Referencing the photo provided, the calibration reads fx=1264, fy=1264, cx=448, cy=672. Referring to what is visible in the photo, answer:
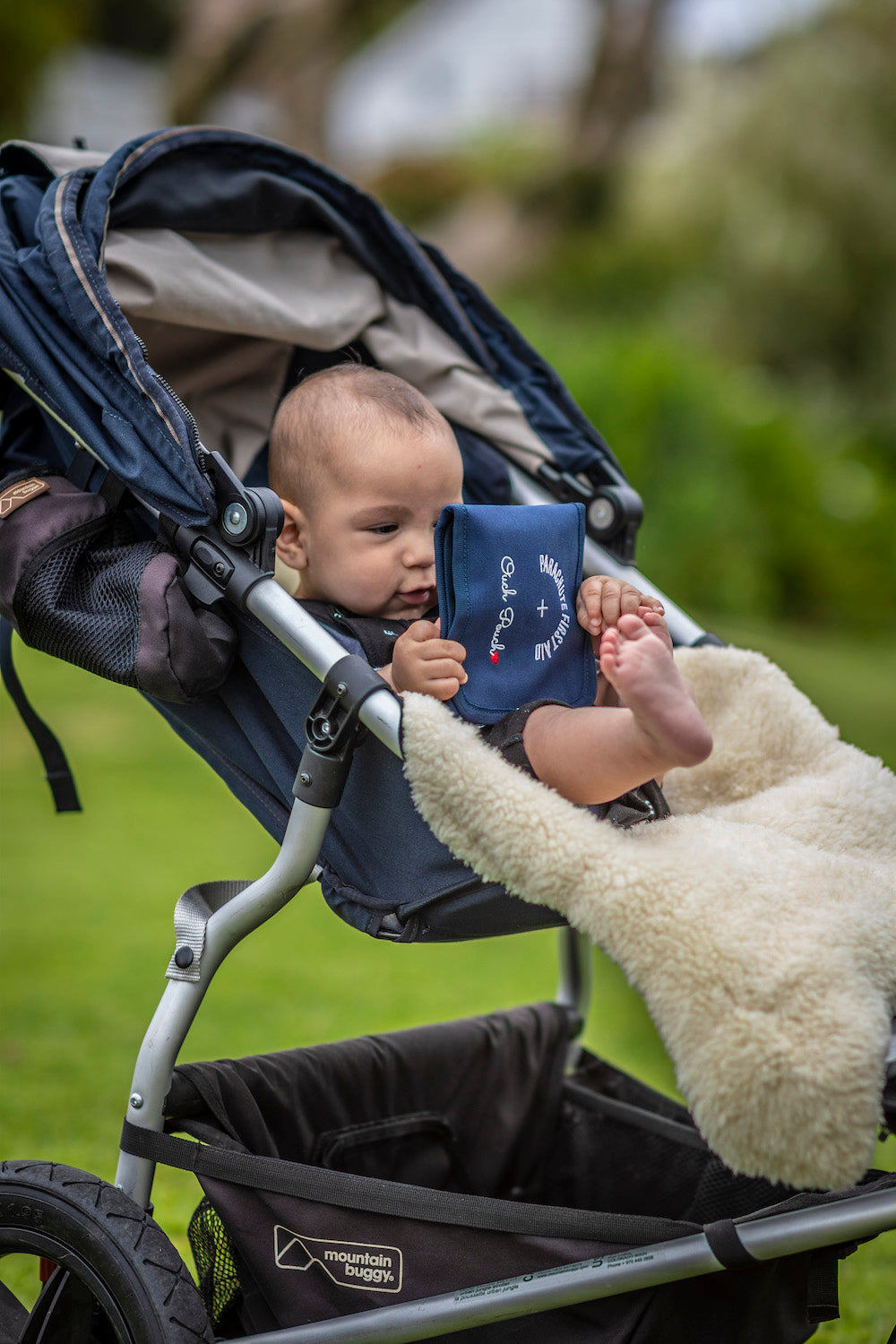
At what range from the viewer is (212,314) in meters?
1.86

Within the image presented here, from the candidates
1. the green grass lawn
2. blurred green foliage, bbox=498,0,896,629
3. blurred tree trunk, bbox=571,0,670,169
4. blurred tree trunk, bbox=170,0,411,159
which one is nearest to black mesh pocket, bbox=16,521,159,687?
the green grass lawn

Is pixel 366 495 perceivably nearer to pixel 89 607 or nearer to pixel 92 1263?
pixel 89 607

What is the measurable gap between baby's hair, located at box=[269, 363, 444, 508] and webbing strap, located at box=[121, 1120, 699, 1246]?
31.7 inches

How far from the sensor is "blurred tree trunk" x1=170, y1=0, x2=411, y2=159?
8703 mm

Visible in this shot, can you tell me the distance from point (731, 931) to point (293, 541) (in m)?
0.80

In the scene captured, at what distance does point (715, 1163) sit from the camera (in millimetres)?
1905

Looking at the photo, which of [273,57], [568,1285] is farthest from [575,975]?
[273,57]

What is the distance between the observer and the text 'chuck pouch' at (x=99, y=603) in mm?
1450

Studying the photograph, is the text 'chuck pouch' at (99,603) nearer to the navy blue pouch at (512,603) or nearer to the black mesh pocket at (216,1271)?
the navy blue pouch at (512,603)

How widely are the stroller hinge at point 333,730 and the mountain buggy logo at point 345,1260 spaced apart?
1.69ft

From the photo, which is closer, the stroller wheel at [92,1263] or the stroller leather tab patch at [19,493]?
the stroller wheel at [92,1263]

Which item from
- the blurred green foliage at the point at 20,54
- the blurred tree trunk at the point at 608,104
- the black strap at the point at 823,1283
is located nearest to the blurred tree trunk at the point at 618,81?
the blurred tree trunk at the point at 608,104

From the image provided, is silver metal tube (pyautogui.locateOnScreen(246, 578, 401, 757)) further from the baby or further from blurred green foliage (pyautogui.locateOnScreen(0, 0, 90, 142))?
blurred green foliage (pyautogui.locateOnScreen(0, 0, 90, 142))

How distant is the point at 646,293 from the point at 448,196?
288cm
